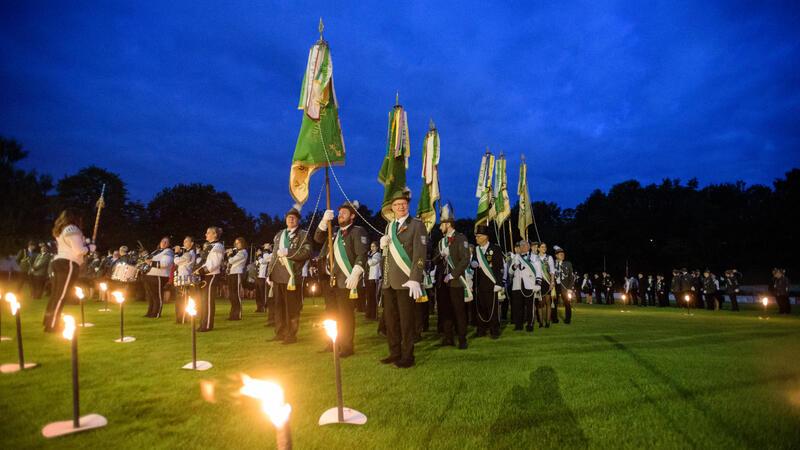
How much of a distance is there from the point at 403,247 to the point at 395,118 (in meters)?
5.03

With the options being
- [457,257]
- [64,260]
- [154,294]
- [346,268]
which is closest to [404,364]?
[346,268]

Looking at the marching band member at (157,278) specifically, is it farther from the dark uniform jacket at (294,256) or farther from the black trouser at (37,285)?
the black trouser at (37,285)

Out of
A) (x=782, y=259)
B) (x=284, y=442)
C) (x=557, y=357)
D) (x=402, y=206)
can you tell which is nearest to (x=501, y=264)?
(x=557, y=357)

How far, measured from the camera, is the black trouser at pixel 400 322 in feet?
21.6

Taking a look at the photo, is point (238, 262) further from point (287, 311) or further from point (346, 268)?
point (346, 268)

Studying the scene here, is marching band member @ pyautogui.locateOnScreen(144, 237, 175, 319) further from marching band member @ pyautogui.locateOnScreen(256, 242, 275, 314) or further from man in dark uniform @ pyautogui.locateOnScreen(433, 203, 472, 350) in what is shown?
man in dark uniform @ pyautogui.locateOnScreen(433, 203, 472, 350)

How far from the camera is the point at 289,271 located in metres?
8.84

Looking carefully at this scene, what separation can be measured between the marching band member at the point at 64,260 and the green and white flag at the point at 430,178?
820 centimetres

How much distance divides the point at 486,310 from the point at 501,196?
803 cm

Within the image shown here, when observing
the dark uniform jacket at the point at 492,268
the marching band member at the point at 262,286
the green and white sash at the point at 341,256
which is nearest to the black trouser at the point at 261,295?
the marching band member at the point at 262,286

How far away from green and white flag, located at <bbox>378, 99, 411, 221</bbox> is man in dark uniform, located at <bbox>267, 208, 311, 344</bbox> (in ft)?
7.42

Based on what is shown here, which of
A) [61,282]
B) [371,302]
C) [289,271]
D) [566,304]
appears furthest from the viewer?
[371,302]

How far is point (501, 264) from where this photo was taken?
37.5 feet

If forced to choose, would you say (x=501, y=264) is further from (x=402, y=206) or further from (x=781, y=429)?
(x=781, y=429)
